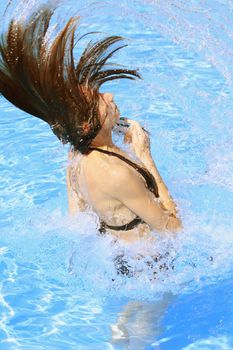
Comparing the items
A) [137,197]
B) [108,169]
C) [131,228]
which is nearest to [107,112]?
[108,169]

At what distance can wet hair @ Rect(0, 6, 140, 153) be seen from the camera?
9.27ft

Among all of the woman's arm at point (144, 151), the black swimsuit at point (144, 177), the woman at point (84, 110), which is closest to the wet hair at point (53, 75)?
the woman at point (84, 110)

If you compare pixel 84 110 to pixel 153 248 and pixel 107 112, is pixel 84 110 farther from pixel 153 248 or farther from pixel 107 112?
pixel 153 248

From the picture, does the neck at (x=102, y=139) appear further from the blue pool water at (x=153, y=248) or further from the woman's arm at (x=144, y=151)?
the blue pool water at (x=153, y=248)

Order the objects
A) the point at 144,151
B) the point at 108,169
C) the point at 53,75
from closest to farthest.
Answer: the point at 53,75 → the point at 108,169 → the point at 144,151

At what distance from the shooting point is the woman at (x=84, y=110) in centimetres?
283

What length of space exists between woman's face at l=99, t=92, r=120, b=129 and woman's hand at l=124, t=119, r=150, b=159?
1.14 ft

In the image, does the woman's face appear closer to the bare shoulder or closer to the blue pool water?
the bare shoulder

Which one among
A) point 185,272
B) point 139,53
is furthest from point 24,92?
point 139,53

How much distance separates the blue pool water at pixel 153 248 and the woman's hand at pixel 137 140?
398 millimetres

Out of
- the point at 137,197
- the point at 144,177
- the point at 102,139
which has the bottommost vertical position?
the point at 137,197

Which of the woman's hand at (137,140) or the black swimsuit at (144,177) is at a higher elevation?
the woman's hand at (137,140)

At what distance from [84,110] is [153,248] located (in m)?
0.80

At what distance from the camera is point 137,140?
3395 mm
